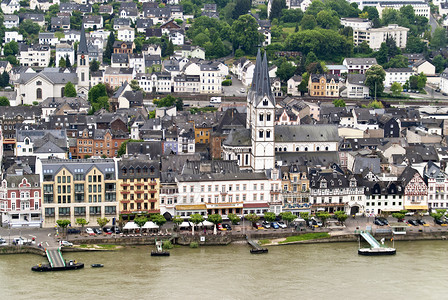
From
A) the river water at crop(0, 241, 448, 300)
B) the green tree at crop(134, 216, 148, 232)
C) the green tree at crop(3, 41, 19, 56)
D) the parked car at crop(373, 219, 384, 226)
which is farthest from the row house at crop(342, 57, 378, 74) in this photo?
the green tree at crop(134, 216, 148, 232)

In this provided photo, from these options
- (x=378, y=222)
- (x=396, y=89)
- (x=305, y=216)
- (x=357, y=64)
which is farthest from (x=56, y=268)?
(x=357, y=64)

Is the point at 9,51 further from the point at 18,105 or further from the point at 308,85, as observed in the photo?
the point at 308,85

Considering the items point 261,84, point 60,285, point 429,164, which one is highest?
point 261,84

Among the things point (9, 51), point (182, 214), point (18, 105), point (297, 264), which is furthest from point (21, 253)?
point (9, 51)

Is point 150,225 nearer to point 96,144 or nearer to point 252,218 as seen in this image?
point 252,218

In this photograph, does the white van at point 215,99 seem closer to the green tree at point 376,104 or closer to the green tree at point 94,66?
the green tree at point 94,66
